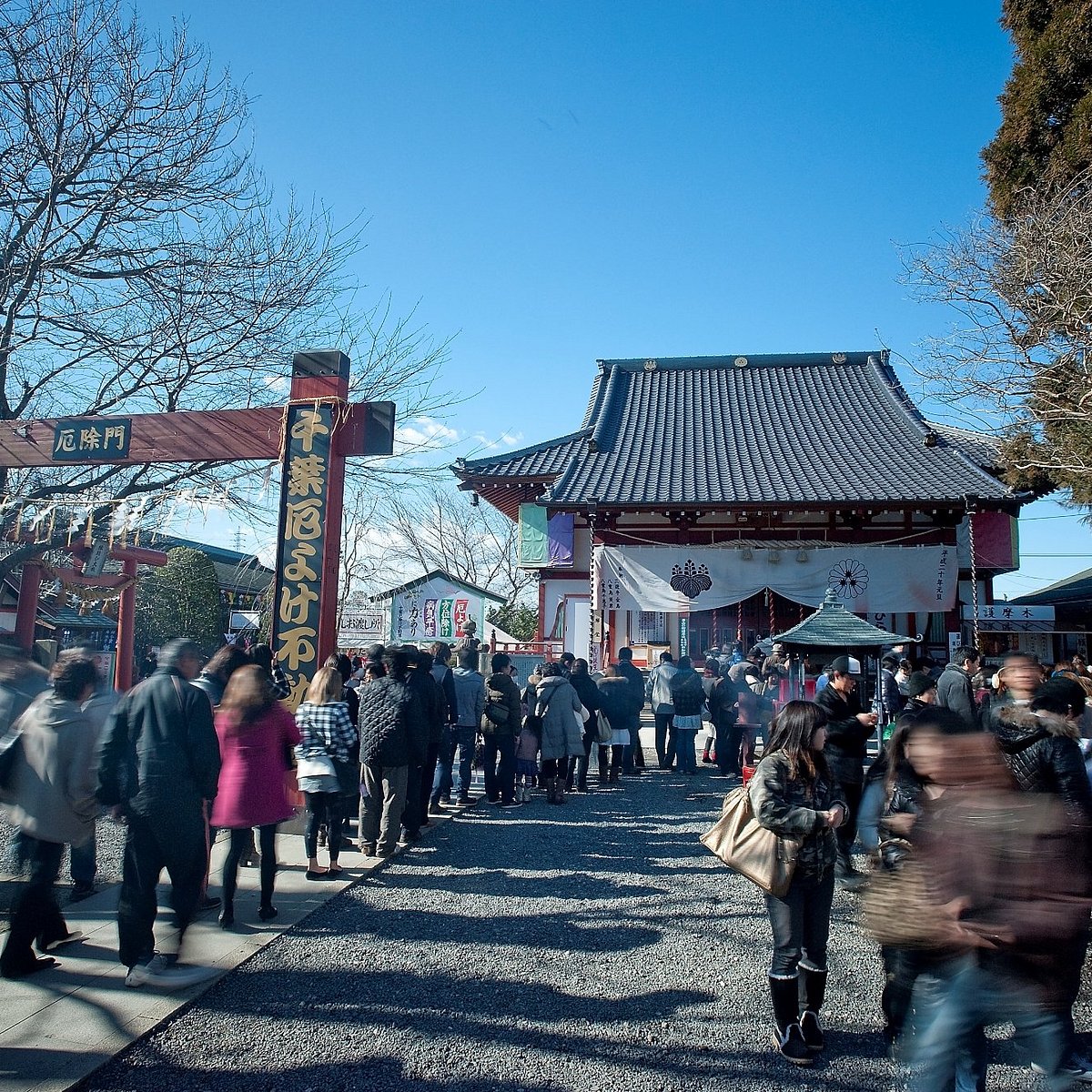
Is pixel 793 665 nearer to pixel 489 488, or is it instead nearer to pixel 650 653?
pixel 650 653

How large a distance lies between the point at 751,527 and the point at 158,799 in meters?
13.7

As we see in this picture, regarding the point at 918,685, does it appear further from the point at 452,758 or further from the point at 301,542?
the point at 301,542

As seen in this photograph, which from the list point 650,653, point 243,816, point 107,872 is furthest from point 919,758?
point 650,653

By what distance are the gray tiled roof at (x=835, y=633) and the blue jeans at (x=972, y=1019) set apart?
7.25m

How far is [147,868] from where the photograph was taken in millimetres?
3674

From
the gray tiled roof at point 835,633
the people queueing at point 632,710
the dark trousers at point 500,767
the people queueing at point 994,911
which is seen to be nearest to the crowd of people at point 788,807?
the people queueing at point 994,911

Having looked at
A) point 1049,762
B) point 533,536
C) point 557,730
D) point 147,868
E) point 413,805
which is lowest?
point 413,805

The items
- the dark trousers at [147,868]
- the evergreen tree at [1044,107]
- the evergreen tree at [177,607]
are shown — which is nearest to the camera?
the dark trousers at [147,868]

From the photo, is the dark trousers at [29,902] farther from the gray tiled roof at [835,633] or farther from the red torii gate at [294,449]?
the gray tiled roof at [835,633]

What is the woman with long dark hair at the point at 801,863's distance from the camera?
3152mm

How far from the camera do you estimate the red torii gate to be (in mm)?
6617

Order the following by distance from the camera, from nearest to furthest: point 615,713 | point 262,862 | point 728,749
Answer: point 262,862 < point 615,713 < point 728,749

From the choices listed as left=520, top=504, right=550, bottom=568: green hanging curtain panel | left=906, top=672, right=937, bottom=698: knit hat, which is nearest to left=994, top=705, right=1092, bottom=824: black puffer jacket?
left=906, top=672, right=937, bottom=698: knit hat

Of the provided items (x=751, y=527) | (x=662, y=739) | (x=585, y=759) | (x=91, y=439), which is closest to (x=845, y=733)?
(x=585, y=759)
